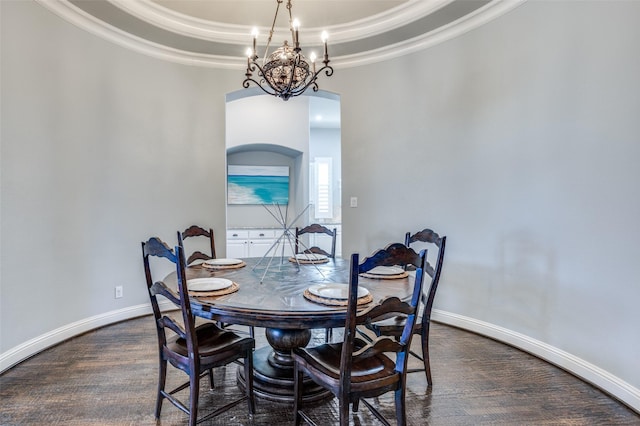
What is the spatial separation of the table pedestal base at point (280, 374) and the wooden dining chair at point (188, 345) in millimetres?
221

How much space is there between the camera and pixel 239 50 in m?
3.77

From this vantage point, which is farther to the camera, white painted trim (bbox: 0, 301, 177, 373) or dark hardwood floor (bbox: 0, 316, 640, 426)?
white painted trim (bbox: 0, 301, 177, 373)

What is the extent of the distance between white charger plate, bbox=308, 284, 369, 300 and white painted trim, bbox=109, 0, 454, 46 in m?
2.68

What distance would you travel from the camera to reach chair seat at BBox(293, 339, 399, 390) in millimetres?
1521

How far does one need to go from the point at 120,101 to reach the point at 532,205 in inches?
154

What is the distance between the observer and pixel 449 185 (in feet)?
11.2

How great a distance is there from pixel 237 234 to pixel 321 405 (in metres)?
4.12

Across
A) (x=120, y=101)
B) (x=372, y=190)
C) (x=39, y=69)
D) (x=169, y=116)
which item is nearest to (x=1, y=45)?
(x=39, y=69)

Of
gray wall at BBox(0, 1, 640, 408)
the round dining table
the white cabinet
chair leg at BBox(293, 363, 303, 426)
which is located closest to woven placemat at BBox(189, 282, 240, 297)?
the round dining table

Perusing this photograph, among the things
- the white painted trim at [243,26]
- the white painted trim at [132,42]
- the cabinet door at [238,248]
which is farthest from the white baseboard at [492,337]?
the white painted trim at [243,26]

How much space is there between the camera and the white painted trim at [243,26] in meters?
3.09

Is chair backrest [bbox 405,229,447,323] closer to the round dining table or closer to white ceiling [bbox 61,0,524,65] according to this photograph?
the round dining table

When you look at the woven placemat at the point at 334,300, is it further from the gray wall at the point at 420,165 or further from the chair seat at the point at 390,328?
the gray wall at the point at 420,165

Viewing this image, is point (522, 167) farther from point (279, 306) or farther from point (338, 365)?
point (279, 306)
